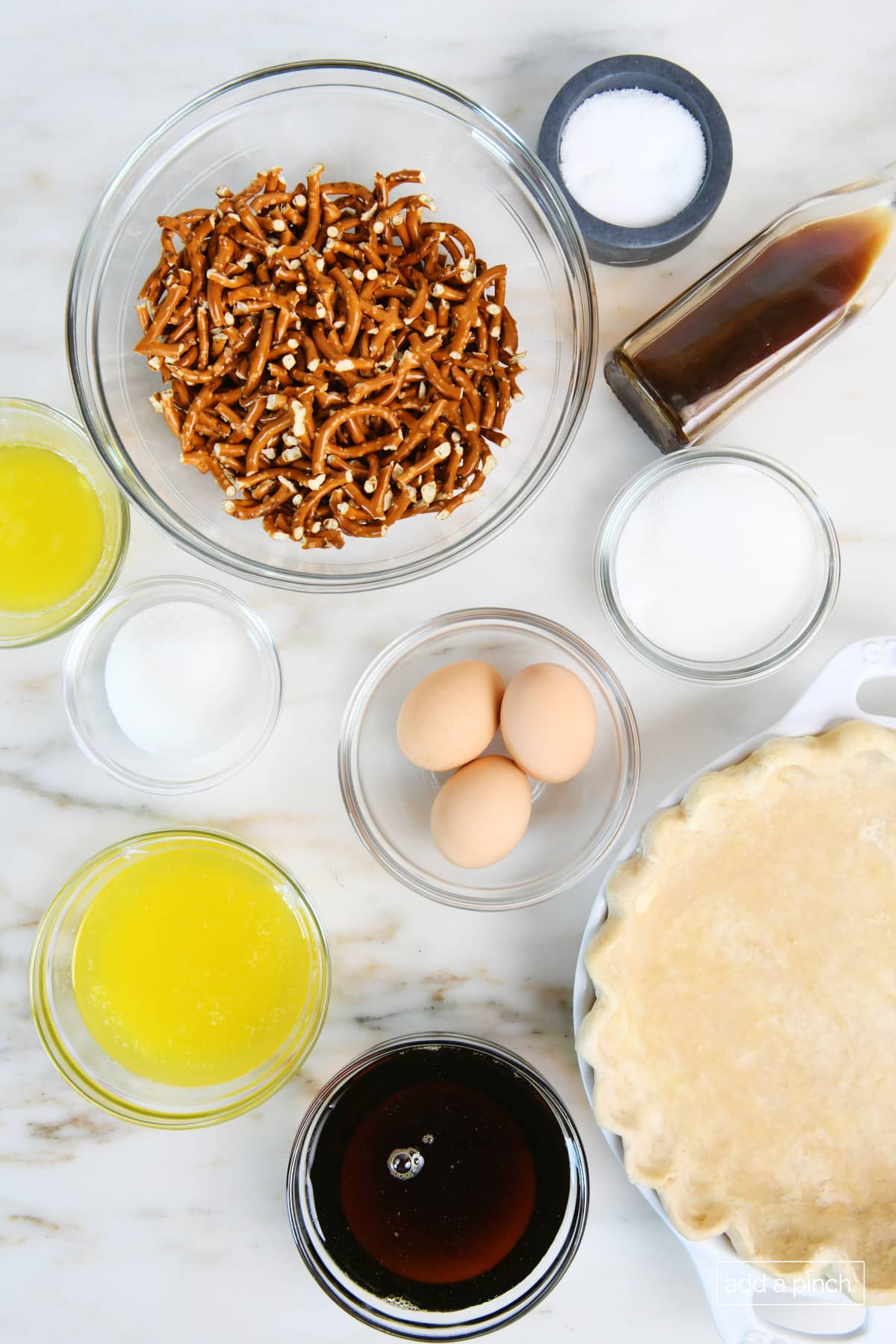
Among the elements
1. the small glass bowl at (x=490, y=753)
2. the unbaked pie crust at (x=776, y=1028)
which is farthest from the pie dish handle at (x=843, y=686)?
the small glass bowl at (x=490, y=753)

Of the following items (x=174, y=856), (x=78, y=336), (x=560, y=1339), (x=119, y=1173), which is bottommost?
(x=560, y=1339)

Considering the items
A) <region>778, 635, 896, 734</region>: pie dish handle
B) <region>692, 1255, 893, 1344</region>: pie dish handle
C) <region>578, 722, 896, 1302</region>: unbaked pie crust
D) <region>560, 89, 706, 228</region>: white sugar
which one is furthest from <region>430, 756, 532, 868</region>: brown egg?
<region>560, 89, 706, 228</region>: white sugar

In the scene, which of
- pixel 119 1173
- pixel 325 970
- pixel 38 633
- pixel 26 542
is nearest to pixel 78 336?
pixel 26 542

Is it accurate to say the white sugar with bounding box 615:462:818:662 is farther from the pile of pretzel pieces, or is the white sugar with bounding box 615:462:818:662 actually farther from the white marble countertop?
the pile of pretzel pieces

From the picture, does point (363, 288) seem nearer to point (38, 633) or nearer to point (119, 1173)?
point (38, 633)

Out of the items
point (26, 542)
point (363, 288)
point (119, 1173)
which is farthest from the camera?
point (119, 1173)

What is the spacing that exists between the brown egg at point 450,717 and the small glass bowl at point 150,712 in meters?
0.25

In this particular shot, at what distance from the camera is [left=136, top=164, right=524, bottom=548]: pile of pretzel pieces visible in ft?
3.92

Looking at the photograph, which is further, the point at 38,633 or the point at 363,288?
the point at 38,633

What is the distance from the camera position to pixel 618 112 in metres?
1.34

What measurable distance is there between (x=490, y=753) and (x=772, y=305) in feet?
2.57

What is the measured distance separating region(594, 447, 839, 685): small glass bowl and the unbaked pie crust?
6.0 inches

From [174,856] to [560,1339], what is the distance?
40.4 inches

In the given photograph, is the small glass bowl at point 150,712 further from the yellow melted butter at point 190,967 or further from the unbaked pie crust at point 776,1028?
the unbaked pie crust at point 776,1028
